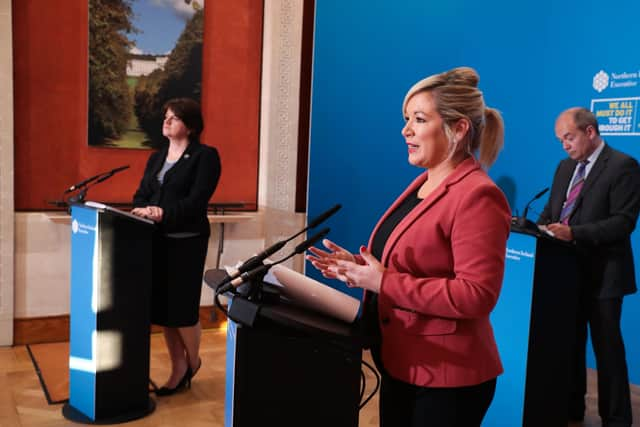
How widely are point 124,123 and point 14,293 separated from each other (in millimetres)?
1413

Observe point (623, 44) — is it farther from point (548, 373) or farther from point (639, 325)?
point (548, 373)

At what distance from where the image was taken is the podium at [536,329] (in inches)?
102

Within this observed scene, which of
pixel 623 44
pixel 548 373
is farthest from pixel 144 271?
pixel 623 44

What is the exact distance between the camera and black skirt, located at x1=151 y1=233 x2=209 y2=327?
10.3 feet

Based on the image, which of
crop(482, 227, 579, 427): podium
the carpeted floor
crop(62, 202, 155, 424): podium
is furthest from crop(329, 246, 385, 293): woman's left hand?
the carpeted floor

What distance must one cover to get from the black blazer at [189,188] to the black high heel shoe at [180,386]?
2.65ft

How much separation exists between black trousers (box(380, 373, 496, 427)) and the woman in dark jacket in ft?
6.30

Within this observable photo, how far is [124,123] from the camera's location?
4492 millimetres

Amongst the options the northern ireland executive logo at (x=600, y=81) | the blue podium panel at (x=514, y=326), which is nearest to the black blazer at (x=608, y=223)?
the blue podium panel at (x=514, y=326)

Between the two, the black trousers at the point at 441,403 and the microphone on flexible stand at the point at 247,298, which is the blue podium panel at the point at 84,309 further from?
the black trousers at the point at 441,403

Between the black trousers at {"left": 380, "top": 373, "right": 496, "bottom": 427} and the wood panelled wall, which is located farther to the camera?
the wood panelled wall

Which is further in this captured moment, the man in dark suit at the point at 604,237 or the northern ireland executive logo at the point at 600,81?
the northern ireland executive logo at the point at 600,81

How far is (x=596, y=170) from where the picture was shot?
2.96 meters

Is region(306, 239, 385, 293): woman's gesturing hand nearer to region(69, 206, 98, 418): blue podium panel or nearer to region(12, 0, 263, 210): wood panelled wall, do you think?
region(69, 206, 98, 418): blue podium panel
